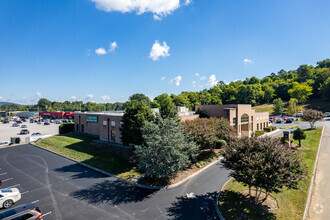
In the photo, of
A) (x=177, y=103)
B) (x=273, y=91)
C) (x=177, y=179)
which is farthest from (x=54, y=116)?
(x=273, y=91)

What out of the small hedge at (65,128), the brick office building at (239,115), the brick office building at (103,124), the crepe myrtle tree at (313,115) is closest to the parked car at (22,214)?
the brick office building at (103,124)

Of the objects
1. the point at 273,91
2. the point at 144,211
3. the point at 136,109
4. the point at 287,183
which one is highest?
the point at 273,91

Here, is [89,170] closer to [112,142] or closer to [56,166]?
[56,166]

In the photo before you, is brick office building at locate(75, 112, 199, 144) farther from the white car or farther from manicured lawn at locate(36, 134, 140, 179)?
the white car

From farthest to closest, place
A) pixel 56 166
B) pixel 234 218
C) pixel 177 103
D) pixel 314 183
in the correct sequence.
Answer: pixel 177 103 < pixel 56 166 < pixel 314 183 < pixel 234 218

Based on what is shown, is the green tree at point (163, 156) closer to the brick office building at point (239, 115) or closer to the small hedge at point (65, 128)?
the brick office building at point (239, 115)

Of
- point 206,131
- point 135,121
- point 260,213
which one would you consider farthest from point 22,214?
point 206,131
